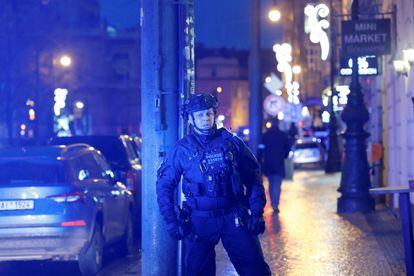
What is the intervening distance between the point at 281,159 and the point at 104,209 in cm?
805

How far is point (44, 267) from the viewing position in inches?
476

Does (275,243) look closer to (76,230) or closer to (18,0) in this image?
(76,230)

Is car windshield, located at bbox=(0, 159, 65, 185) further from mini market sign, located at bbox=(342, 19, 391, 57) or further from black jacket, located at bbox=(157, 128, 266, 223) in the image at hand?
mini market sign, located at bbox=(342, 19, 391, 57)

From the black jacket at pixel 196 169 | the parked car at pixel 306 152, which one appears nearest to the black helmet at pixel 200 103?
the black jacket at pixel 196 169

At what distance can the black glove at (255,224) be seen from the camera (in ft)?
21.5

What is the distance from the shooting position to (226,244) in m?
6.70

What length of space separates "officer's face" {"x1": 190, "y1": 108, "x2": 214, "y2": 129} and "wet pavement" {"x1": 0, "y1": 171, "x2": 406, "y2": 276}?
4064 millimetres

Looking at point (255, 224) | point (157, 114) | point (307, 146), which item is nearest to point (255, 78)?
point (157, 114)

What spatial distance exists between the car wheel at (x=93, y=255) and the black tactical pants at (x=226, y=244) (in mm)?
4001


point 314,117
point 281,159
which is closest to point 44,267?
point 281,159

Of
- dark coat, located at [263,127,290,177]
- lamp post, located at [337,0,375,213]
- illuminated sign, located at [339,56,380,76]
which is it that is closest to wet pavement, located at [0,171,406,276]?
lamp post, located at [337,0,375,213]

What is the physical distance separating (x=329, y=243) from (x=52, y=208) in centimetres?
467

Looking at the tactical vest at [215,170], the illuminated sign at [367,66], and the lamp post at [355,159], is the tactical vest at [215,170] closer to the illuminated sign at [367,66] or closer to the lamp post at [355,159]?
the lamp post at [355,159]

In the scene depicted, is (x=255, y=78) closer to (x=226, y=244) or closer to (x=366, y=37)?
(x=366, y=37)
